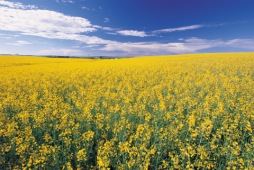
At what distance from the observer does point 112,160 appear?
4785 mm

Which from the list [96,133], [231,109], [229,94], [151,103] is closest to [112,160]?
[96,133]

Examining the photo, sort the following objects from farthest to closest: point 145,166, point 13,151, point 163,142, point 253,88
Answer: point 253,88 → point 163,142 → point 13,151 → point 145,166

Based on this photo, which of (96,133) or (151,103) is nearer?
(96,133)

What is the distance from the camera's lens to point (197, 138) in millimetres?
5938

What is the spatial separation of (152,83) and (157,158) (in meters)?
8.57

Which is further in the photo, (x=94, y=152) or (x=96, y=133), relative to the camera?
(x=96, y=133)

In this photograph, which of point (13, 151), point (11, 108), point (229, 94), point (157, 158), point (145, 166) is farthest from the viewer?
point (229, 94)

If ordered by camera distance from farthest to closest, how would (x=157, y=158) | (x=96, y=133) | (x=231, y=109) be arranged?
(x=231, y=109) < (x=96, y=133) < (x=157, y=158)

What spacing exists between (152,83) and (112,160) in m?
8.59

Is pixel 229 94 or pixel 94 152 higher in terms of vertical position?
pixel 229 94

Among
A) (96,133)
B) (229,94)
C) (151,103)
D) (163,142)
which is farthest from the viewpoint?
(229,94)

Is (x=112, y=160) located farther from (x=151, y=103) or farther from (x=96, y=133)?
(x=151, y=103)

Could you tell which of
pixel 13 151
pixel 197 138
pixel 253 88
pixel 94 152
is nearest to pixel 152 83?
pixel 253 88

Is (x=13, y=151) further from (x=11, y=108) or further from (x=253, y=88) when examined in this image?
(x=253, y=88)
